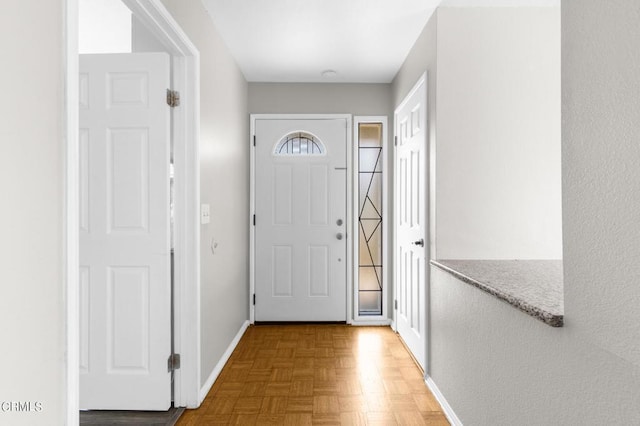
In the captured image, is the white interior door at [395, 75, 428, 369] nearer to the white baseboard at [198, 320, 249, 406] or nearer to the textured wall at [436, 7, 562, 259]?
the textured wall at [436, 7, 562, 259]

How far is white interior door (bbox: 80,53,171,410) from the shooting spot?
216cm

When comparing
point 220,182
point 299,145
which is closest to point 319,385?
point 220,182

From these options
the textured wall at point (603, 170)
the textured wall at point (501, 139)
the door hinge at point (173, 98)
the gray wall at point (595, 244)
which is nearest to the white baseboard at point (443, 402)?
the gray wall at point (595, 244)

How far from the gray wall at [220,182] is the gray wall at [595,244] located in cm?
174

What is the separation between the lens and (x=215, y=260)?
2762mm

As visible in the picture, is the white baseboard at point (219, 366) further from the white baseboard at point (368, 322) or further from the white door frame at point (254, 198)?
the white baseboard at point (368, 322)

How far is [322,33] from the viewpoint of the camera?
287 centimetres

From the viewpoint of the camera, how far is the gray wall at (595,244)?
3.01 ft

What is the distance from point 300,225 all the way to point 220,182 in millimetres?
1194

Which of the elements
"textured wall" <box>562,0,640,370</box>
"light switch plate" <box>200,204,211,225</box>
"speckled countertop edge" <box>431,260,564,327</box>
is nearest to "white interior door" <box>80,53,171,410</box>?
"light switch plate" <box>200,204,211,225</box>

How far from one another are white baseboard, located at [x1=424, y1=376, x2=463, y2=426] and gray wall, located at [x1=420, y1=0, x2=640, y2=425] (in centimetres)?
68
